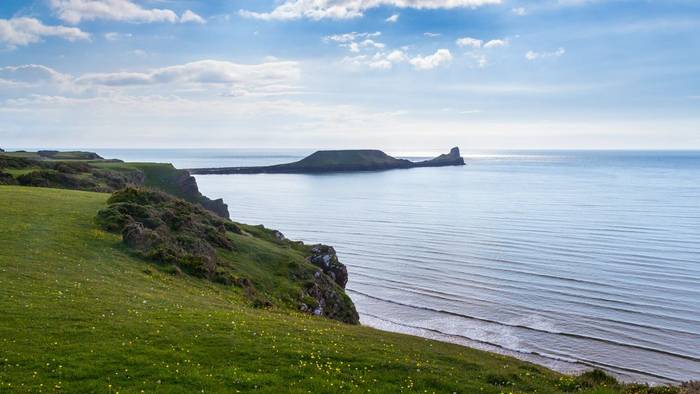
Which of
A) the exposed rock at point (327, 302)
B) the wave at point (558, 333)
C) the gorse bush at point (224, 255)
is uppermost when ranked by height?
the gorse bush at point (224, 255)

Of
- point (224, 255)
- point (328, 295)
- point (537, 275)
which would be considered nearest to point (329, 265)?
point (328, 295)

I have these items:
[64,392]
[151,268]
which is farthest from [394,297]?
[64,392]

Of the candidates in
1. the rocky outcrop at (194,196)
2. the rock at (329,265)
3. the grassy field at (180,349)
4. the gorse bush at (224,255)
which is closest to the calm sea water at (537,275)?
the rock at (329,265)

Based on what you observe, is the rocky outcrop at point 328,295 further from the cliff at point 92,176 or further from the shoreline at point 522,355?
the cliff at point 92,176

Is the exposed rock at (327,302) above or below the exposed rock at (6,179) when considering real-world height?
below

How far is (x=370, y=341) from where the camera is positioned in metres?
23.6

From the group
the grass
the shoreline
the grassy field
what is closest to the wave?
the shoreline

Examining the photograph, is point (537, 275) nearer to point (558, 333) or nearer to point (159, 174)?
point (558, 333)

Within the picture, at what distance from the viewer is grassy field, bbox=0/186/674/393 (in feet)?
52.8

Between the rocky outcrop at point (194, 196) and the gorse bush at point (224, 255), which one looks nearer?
the gorse bush at point (224, 255)

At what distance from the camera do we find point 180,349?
18703mm

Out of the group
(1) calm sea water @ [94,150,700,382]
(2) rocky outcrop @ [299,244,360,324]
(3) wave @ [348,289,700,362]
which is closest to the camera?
(3) wave @ [348,289,700,362]

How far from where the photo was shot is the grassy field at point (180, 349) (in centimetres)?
1609

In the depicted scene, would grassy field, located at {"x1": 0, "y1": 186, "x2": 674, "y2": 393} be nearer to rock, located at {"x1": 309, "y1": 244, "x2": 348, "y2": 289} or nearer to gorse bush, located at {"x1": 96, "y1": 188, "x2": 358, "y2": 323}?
gorse bush, located at {"x1": 96, "y1": 188, "x2": 358, "y2": 323}
